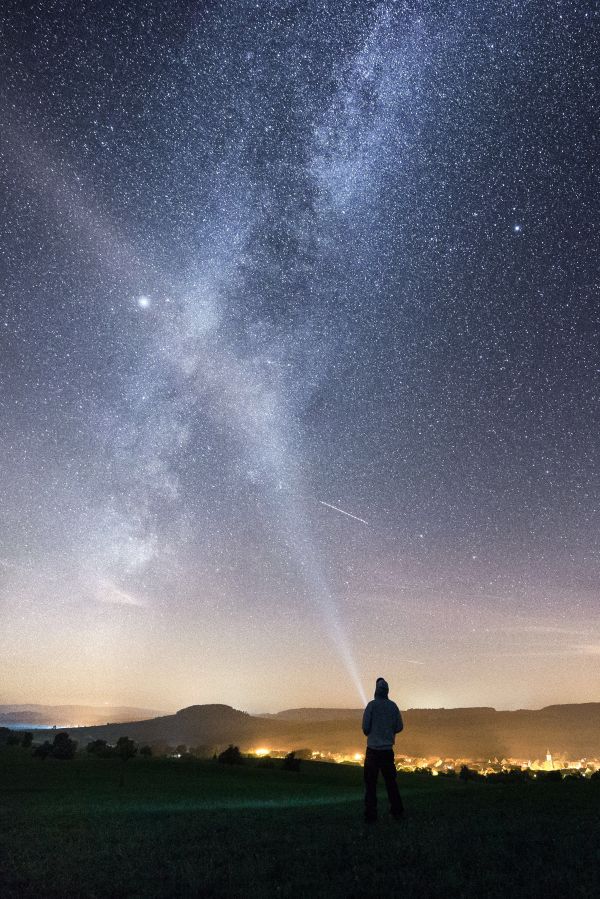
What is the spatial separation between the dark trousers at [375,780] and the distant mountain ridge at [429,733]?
Answer: 262ft

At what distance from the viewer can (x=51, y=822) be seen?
985cm

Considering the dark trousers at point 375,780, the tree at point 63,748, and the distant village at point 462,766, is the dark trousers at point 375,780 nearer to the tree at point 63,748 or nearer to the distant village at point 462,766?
the distant village at point 462,766

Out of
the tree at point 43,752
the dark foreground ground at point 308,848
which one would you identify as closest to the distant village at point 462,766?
the tree at point 43,752

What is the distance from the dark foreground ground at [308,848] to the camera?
17.6ft

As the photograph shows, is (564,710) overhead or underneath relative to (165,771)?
overhead

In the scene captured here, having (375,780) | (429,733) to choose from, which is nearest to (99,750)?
(375,780)

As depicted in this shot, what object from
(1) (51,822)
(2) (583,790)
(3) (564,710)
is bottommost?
(1) (51,822)

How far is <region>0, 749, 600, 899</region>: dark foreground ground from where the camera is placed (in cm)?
536

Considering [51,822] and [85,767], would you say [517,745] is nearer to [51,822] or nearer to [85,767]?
[85,767]

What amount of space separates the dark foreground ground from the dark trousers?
0.89ft

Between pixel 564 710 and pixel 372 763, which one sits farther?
pixel 564 710

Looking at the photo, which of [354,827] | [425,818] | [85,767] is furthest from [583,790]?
[85,767]

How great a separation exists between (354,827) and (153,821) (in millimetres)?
3559

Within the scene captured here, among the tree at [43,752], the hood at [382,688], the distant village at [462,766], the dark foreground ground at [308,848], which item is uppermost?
the hood at [382,688]
